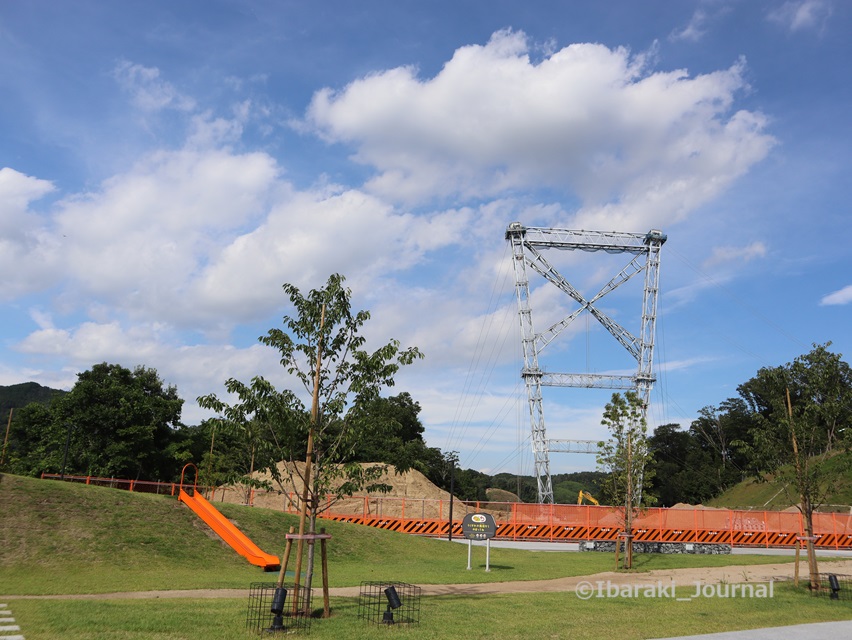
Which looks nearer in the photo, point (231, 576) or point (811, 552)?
point (811, 552)

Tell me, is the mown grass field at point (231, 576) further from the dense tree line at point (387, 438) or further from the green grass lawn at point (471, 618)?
the dense tree line at point (387, 438)

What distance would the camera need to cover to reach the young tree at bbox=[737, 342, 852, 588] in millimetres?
17203

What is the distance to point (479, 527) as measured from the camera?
79.6 ft

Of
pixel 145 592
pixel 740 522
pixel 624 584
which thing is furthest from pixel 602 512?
pixel 145 592

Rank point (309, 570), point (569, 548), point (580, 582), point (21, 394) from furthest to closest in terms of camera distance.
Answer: point (21, 394) < point (569, 548) < point (580, 582) < point (309, 570)

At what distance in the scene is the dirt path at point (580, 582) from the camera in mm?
14375

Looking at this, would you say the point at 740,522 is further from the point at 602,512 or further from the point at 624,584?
the point at 624,584

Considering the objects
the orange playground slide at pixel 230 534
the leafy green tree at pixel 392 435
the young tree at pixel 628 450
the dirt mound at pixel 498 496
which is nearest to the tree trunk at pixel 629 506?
the young tree at pixel 628 450

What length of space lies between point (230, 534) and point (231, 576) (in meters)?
4.91

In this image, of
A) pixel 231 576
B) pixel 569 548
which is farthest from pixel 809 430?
pixel 569 548

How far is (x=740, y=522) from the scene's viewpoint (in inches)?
1537

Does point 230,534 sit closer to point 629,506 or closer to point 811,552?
point 629,506

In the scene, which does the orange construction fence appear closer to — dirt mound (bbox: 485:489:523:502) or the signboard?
the signboard

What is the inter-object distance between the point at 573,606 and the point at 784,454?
848cm
